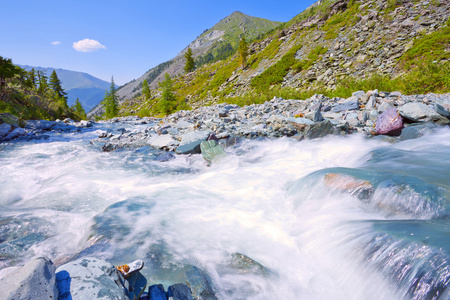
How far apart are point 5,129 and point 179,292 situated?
1573cm

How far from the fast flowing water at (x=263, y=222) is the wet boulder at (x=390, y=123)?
905 mm

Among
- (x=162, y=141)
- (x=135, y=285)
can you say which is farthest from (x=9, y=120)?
(x=135, y=285)

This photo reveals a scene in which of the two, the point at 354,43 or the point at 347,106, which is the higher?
the point at 354,43

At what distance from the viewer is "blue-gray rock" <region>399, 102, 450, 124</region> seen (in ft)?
24.3

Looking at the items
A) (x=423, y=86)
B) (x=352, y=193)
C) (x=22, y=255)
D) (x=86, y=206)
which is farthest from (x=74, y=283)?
(x=423, y=86)

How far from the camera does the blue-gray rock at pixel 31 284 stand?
1416 millimetres

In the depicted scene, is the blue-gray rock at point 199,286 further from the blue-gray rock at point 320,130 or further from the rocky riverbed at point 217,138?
the blue-gray rock at point 320,130

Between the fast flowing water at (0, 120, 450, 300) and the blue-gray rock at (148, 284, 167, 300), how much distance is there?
0.71ft

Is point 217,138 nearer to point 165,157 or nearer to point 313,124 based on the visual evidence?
point 165,157

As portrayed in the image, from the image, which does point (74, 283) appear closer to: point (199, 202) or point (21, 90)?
point (199, 202)

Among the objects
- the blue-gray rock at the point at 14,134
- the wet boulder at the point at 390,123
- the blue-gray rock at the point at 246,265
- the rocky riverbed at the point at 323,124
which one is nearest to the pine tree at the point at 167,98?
the blue-gray rock at the point at 14,134

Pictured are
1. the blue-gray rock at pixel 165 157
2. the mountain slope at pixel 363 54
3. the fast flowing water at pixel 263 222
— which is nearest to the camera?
the fast flowing water at pixel 263 222

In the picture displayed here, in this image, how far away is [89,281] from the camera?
177cm

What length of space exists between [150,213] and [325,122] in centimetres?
741
